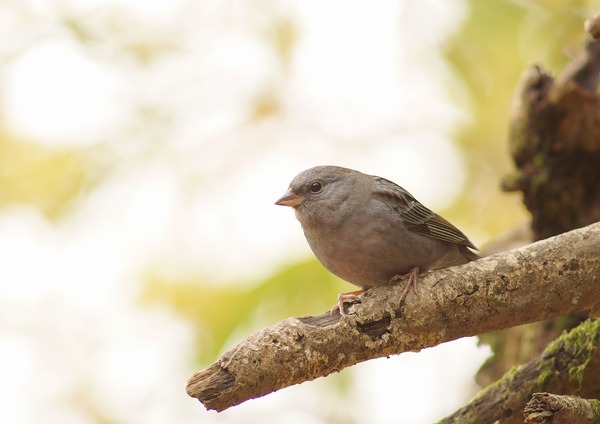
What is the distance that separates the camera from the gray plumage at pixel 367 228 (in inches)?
197

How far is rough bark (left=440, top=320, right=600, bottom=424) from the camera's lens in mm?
4473

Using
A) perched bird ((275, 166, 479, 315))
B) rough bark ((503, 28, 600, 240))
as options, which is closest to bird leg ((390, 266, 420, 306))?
perched bird ((275, 166, 479, 315))

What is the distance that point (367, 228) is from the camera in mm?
5082

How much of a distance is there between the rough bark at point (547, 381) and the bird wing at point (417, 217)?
1.08 meters

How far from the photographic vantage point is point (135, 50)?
9023 millimetres

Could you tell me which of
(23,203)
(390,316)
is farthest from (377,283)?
(23,203)

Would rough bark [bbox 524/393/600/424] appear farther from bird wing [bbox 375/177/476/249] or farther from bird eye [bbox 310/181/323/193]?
bird eye [bbox 310/181/323/193]

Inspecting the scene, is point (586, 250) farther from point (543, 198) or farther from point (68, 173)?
point (68, 173)

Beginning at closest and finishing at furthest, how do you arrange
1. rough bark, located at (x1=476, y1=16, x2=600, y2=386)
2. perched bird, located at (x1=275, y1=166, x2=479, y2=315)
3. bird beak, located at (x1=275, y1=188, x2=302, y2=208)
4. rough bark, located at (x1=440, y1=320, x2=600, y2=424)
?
1. rough bark, located at (x1=440, y1=320, x2=600, y2=424)
2. perched bird, located at (x1=275, y1=166, x2=479, y2=315)
3. bird beak, located at (x1=275, y1=188, x2=302, y2=208)
4. rough bark, located at (x1=476, y1=16, x2=600, y2=386)

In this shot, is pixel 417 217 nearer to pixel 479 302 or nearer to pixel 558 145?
pixel 479 302

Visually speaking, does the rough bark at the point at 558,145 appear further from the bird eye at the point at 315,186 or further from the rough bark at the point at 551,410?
the rough bark at the point at 551,410

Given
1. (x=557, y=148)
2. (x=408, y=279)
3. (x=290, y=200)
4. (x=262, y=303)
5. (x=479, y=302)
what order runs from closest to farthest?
(x=479, y=302) → (x=408, y=279) → (x=290, y=200) → (x=557, y=148) → (x=262, y=303)

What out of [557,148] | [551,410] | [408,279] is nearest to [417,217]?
[408,279]

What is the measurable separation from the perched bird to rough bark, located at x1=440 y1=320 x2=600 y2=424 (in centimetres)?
85
